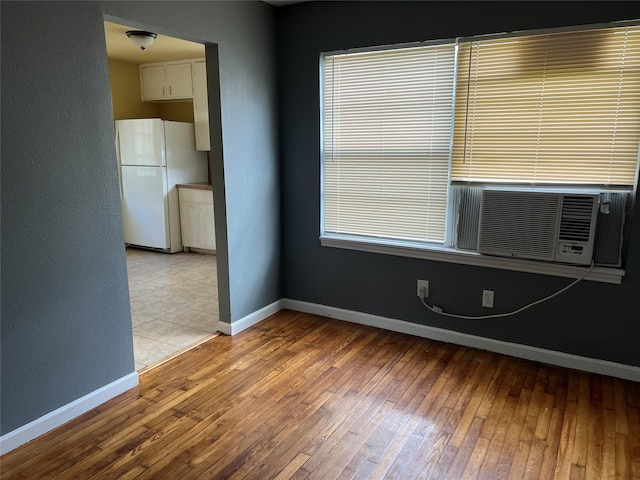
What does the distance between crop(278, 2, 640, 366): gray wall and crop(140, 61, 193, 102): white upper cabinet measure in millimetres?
2573

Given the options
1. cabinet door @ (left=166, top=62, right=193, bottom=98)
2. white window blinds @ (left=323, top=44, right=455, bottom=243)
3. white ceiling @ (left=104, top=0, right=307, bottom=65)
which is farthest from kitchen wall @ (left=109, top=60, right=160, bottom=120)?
white window blinds @ (left=323, top=44, right=455, bottom=243)

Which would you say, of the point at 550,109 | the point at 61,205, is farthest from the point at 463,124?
the point at 61,205

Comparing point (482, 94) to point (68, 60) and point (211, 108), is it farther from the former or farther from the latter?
point (68, 60)

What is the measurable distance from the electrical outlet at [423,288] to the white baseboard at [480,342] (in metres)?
0.23

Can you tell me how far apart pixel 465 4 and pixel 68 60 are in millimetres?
2191

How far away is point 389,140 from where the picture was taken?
10.4 ft

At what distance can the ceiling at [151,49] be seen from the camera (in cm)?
445

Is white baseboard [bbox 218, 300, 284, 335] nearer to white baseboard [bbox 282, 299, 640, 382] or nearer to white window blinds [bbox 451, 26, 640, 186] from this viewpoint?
white baseboard [bbox 282, 299, 640, 382]

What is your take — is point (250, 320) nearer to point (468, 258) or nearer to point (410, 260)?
point (410, 260)

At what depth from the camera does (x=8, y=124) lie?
1.90 meters

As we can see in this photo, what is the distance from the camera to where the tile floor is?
3156 mm

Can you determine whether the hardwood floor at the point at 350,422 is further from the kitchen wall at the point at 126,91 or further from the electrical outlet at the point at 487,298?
the kitchen wall at the point at 126,91

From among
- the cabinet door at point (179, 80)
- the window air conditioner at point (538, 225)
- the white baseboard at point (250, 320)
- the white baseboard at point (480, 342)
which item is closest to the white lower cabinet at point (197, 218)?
the cabinet door at point (179, 80)

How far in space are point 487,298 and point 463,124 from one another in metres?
1.12
